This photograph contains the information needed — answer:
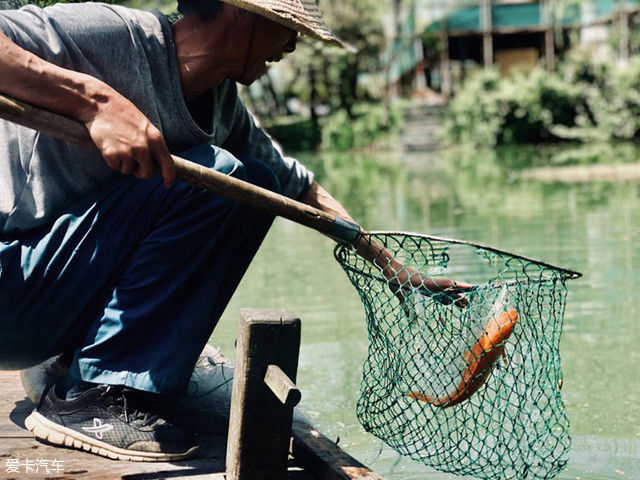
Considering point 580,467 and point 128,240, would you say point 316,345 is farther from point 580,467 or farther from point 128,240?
point 128,240

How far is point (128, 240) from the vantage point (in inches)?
100

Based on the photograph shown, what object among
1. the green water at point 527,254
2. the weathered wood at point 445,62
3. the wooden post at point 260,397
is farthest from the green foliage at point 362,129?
the wooden post at point 260,397

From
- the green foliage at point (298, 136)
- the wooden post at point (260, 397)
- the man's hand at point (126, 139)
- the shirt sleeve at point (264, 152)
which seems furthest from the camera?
the green foliage at point (298, 136)

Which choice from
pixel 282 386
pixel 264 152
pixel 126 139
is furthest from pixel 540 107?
pixel 282 386

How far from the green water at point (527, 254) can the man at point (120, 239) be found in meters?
1.16

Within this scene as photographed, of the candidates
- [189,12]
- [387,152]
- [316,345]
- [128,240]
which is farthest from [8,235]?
[387,152]

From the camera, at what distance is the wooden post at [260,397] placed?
7.14ft

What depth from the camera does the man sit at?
2471mm

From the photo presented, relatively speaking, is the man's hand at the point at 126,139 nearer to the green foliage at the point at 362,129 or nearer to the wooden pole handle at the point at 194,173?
the wooden pole handle at the point at 194,173

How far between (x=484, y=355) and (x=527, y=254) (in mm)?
5110

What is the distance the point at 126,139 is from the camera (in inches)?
90.0

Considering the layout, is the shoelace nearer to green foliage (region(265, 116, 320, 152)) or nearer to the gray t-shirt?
the gray t-shirt

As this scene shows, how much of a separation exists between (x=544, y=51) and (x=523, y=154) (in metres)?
14.0

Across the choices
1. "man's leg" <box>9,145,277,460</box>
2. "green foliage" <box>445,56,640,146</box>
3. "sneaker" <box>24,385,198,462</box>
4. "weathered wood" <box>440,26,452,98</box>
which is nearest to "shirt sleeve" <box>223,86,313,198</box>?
"man's leg" <box>9,145,277,460</box>
